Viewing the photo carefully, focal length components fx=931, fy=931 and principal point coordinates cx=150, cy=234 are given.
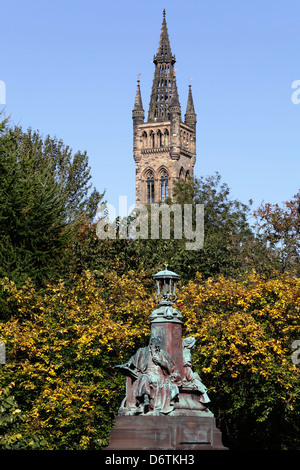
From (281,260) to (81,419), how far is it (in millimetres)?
20852

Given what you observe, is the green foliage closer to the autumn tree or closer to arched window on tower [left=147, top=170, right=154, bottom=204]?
the autumn tree

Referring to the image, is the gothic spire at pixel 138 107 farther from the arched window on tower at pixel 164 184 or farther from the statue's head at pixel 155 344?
the statue's head at pixel 155 344

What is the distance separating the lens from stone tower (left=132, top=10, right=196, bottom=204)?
474ft

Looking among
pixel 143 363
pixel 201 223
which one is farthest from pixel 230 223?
pixel 143 363

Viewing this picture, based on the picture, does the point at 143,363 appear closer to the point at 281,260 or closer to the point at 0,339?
the point at 0,339

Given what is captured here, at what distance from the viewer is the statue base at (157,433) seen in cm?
2464

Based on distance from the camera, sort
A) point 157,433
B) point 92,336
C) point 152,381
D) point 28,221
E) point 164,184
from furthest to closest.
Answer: point 164,184, point 28,221, point 92,336, point 152,381, point 157,433

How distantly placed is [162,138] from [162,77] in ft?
32.5

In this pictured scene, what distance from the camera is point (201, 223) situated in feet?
235

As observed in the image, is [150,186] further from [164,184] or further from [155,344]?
[155,344]

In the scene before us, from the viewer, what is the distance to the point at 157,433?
80.9ft

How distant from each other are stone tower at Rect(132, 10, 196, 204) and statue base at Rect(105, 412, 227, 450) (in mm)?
118070

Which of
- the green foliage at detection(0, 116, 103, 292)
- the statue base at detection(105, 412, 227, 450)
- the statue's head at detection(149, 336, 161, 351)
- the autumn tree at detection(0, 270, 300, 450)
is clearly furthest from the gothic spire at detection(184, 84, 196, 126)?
the statue base at detection(105, 412, 227, 450)

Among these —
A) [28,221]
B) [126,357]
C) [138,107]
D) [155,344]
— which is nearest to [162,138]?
[138,107]
